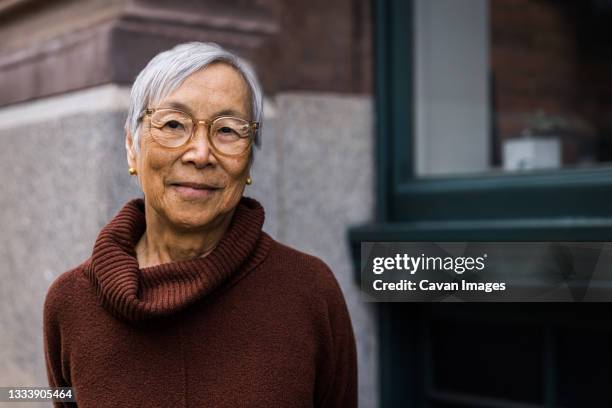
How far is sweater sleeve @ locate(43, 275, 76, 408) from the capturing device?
7.35 feet

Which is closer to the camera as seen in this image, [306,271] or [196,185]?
[196,185]

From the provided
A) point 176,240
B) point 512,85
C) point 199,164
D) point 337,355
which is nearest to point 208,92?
point 199,164

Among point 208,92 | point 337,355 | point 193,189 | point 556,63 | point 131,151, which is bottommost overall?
point 337,355

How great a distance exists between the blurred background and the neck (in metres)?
1.35

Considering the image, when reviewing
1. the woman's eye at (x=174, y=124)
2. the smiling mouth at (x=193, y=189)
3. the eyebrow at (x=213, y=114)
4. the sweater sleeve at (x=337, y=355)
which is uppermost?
the eyebrow at (x=213, y=114)

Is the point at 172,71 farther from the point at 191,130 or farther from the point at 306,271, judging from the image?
the point at 306,271

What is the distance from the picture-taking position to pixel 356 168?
426 centimetres

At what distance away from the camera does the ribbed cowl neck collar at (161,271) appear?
205 centimetres

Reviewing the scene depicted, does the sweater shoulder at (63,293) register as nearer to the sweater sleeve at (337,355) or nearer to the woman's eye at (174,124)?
the woman's eye at (174,124)

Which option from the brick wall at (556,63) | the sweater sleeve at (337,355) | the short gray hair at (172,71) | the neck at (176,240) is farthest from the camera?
the brick wall at (556,63)

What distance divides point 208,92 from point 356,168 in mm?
2292

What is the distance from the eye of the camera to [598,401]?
11.9ft

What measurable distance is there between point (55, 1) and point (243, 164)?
2271 mm

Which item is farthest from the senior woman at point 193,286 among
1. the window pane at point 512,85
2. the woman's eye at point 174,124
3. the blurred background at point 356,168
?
the window pane at point 512,85
